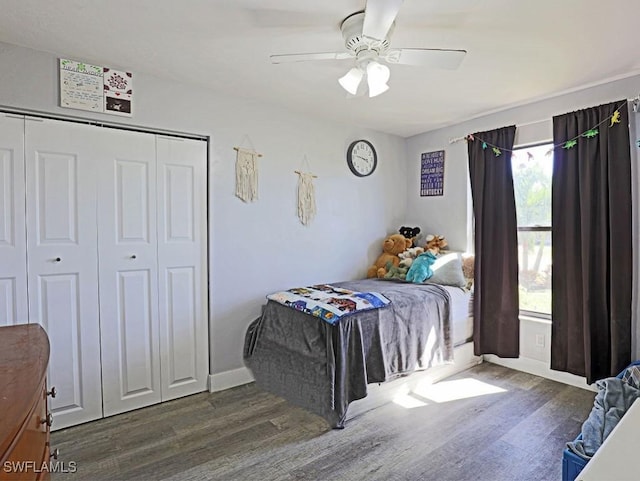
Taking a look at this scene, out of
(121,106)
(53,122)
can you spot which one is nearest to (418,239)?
(121,106)

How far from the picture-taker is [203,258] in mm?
2906

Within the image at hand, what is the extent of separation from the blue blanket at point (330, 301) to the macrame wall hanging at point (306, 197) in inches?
28.3

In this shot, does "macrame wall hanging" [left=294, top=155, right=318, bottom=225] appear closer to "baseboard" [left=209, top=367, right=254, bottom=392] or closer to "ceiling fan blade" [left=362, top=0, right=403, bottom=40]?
"baseboard" [left=209, top=367, right=254, bottom=392]

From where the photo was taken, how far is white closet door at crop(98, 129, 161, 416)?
2502 millimetres

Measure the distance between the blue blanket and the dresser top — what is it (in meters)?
1.53

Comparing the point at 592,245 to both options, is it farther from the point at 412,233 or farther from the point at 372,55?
the point at 372,55

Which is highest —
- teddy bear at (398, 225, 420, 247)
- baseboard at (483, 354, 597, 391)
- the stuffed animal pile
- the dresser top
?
teddy bear at (398, 225, 420, 247)

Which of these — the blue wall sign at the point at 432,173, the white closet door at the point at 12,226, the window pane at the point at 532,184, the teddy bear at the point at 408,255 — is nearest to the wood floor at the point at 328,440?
the white closet door at the point at 12,226

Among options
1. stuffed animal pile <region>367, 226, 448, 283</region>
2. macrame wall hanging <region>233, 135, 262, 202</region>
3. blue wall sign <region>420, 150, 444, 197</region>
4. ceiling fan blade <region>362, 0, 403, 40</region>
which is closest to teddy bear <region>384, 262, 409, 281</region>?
stuffed animal pile <region>367, 226, 448, 283</region>

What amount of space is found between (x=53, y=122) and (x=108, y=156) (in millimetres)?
340

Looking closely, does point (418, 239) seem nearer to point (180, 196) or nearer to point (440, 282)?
point (440, 282)

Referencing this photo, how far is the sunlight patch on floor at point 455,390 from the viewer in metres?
2.84

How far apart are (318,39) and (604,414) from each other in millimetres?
2432

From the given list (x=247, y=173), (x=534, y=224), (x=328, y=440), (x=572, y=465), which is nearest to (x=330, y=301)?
(x=328, y=440)
